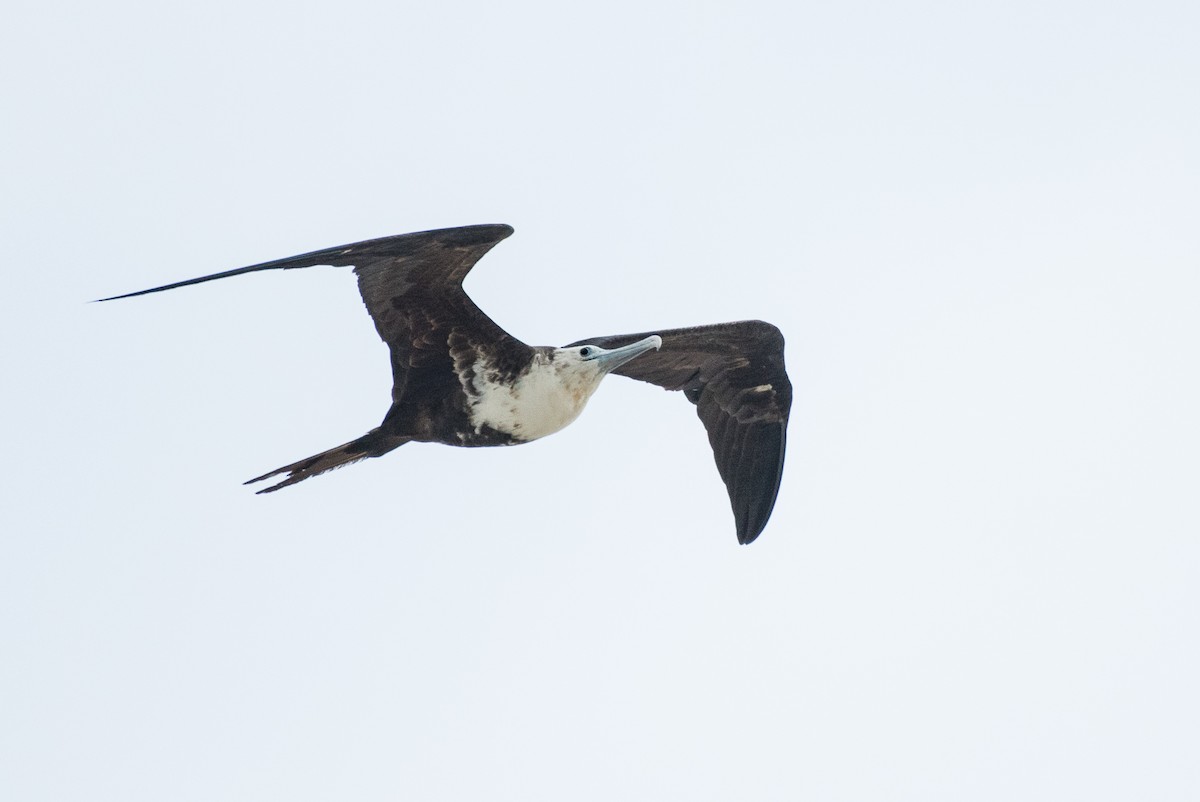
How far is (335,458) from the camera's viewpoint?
6.50m

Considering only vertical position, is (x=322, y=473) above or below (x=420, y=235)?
below

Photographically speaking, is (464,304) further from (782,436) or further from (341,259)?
→ (782,436)

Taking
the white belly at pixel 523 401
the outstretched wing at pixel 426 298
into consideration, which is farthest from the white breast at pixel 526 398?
the outstretched wing at pixel 426 298

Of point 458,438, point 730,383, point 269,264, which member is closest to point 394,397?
point 458,438

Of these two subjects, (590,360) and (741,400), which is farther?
(741,400)

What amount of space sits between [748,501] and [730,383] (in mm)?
568

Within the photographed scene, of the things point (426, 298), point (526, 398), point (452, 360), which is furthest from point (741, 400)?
point (426, 298)

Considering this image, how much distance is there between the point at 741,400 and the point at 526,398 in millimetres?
1630

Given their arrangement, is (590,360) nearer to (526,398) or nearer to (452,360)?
(526,398)

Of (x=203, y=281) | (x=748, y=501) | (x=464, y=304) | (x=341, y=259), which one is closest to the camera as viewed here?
(x=203, y=281)

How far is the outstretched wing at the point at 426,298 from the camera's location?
5.94 m

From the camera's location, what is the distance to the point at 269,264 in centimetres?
531

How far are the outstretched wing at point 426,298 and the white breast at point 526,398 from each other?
0.33 ft

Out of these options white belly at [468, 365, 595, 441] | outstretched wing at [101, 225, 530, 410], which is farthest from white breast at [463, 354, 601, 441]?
outstretched wing at [101, 225, 530, 410]
